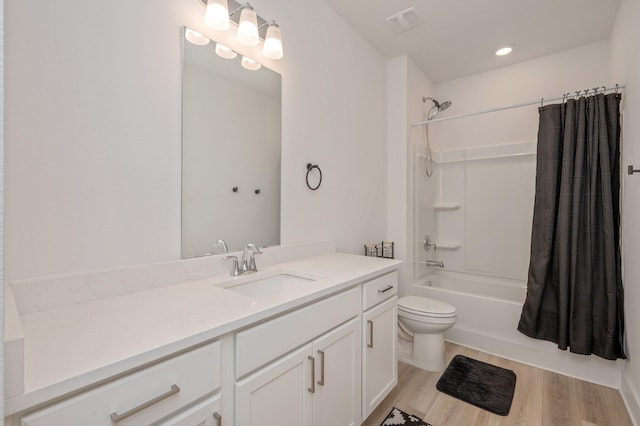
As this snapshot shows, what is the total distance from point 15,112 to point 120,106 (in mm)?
294

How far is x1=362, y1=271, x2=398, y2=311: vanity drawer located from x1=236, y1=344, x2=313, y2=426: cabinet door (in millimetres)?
463

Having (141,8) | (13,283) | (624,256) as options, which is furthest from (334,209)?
(624,256)

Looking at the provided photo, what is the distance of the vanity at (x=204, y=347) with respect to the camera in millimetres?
642

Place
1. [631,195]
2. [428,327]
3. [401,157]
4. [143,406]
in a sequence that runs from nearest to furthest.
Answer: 1. [143,406]
2. [631,195]
3. [428,327]
4. [401,157]

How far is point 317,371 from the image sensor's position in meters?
1.23

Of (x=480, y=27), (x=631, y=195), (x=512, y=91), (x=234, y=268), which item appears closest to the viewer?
(x=234, y=268)

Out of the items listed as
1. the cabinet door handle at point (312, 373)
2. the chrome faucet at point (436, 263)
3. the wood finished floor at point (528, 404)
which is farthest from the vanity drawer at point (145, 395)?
the chrome faucet at point (436, 263)

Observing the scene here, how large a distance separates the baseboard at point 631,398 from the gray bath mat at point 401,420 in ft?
3.68

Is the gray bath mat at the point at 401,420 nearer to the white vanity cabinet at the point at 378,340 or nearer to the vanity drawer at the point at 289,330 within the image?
the white vanity cabinet at the point at 378,340

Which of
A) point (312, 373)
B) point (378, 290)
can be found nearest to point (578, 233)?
point (378, 290)

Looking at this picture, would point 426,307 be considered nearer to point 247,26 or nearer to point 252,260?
point 252,260

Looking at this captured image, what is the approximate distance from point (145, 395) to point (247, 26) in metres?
1.50

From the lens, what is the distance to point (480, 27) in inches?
92.0

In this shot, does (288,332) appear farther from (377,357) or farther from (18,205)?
(18,205)
